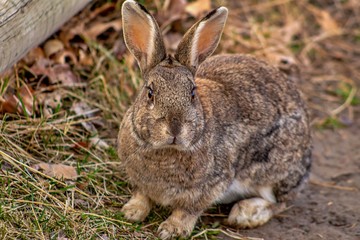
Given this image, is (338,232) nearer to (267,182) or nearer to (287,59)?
(267,182)

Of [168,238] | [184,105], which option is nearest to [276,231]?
[168,238]

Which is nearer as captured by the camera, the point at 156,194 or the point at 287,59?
the point at 156,194

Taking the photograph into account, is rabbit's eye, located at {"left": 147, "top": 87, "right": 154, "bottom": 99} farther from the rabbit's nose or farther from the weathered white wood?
the weathered white wood

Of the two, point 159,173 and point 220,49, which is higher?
point 159,173

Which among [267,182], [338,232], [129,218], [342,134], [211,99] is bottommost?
[342,134]

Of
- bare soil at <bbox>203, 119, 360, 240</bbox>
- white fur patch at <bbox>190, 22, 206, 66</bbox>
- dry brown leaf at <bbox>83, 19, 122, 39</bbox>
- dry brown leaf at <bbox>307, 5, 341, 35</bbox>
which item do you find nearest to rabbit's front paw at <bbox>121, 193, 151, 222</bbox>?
bare soil at <bbox>203, 119, 360, 240</bbox>

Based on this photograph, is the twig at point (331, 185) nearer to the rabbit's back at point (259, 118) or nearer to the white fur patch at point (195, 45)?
the rabbit's back at point (259, 118)

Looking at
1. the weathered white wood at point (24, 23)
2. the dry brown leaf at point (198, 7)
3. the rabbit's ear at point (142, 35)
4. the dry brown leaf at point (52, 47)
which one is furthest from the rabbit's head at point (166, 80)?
the dry brown leaf at point (198, 7)
